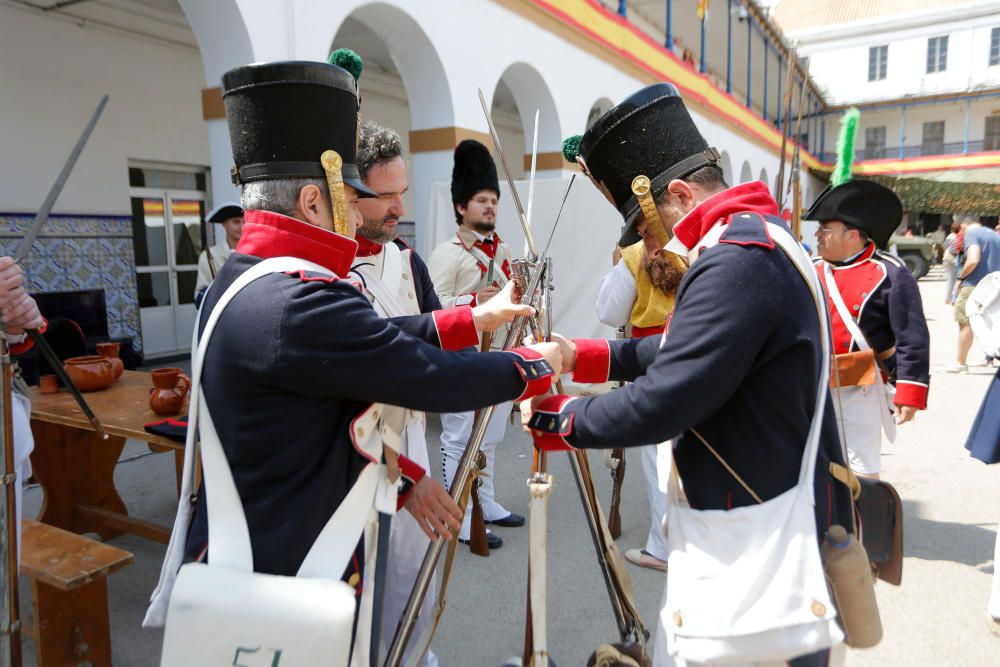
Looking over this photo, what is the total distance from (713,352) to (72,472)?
3804mm

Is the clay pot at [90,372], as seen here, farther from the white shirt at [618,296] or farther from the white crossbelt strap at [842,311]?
the white crossbelt strap at [842,311]

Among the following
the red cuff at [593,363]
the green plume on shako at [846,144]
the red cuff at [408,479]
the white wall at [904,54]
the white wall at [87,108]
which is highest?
the white wall at [904,54]

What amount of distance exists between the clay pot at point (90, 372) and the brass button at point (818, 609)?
3524 millimetres

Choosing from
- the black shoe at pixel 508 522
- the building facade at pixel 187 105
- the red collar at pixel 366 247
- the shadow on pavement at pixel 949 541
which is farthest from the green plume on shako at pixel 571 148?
the building facade at pixel 187 105

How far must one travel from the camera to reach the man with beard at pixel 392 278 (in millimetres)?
2332

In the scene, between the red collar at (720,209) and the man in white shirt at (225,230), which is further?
the man in white shirt at (225,230)

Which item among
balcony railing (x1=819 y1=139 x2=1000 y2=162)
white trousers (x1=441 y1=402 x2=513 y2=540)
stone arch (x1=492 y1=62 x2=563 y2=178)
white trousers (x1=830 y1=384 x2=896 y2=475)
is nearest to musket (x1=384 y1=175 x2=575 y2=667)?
white trousers (x1=441 y1=402 x2=513 y2=540)

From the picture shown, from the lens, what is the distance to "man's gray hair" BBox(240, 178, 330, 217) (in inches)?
61.3

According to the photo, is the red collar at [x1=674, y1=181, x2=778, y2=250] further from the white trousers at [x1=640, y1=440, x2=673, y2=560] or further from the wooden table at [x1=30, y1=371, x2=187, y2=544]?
the wooden table at [x1=30, y1=371, x2=187, y2=544]

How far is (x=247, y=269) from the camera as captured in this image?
1519 mm

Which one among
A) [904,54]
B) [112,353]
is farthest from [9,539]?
[904,54]

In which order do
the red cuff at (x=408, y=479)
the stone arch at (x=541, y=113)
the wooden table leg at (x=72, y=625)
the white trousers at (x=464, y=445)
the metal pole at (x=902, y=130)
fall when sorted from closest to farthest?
1. the red cuff at (x=408, y=479)
2. the wooden table leg at (x=72, y=625)
3. the white trousers at (x=464, y=445)
4. the stone arch at (x=541, y=113)
5. the metal pole at (x=902, y=130)

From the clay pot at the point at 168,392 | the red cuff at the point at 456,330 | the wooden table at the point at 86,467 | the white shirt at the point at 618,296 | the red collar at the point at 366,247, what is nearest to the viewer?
the red cuff at the point at 456,330

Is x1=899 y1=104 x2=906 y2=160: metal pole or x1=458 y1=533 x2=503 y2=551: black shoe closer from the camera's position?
x1=458 y1=533 x2=503 y2=551: black shoe
